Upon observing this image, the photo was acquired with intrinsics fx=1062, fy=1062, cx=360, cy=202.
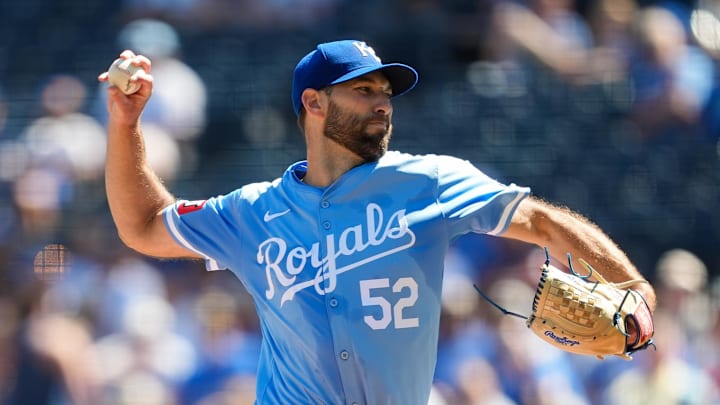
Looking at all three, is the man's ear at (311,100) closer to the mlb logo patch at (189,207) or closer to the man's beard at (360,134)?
the man's beard at (360,134)

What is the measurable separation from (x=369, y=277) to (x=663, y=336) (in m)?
2.84

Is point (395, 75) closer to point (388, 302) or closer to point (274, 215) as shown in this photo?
point (274, 215)

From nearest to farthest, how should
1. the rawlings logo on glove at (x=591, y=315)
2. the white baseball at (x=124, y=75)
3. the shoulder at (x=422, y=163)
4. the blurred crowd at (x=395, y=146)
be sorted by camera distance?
the rawlings logo on glove at (x=591, y=315), the shoulder at (x=422, y=163), the white baseball at (x=124, y=75), the blurred crowd at (x=395, y=146)

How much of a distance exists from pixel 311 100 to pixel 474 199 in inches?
22.6

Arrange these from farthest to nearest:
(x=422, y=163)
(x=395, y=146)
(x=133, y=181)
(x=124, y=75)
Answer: (x=395, y=146)
(x=133, y=181)
(x=124, y=75)
(x=422, y=163)

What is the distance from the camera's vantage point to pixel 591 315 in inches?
104

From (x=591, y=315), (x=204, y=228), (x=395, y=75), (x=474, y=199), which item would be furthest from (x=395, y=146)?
(x=591, y=315)

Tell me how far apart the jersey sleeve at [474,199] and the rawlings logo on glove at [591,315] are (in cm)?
18

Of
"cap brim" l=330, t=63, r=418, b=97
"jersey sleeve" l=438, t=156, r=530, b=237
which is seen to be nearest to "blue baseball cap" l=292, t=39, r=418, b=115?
"cap brim" l=330, t=63, r=418, b=97

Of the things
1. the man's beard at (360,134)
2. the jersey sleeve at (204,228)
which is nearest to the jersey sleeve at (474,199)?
the man's beard at (360,134)

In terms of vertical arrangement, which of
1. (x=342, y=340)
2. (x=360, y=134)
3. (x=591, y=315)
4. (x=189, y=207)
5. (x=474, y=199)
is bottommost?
(x=342, y=340)

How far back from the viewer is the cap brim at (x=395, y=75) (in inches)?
112

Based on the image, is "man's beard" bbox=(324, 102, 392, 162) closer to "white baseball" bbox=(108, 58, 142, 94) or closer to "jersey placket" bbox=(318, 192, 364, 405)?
"jersey placket" bbox=(318, 192, 364, 405)

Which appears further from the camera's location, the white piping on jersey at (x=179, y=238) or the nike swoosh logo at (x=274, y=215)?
the white piping on jersey at (x=179, y=238)
